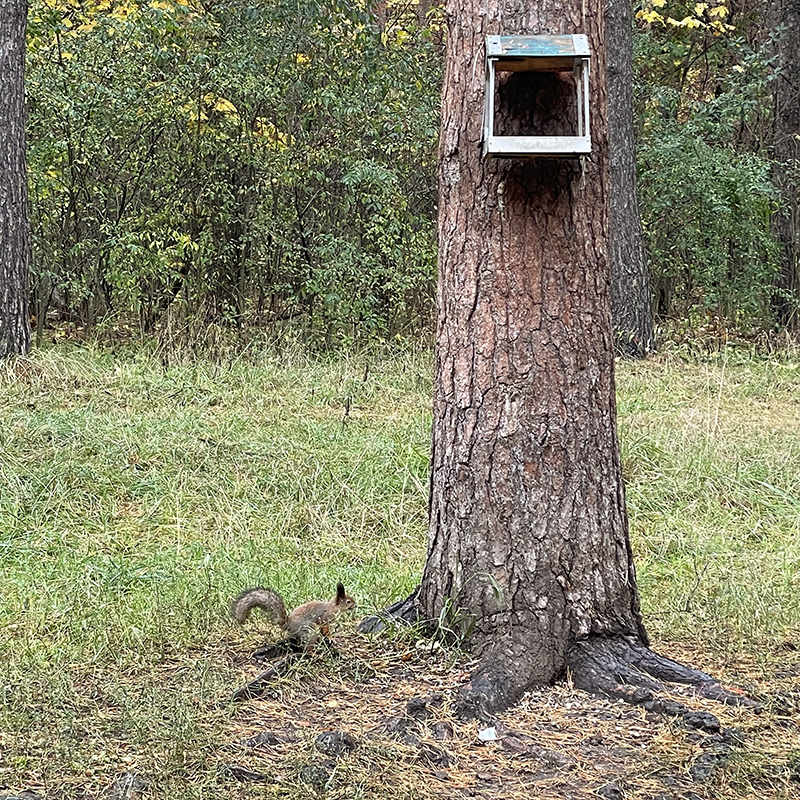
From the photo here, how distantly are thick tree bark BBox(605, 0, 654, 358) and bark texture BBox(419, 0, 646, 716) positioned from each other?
8135mm

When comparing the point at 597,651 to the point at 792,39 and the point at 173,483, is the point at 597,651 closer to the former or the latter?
the point at 173,483

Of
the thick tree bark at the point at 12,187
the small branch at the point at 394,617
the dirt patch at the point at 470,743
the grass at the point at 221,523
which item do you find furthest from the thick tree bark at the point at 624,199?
the dirt patch at the point at 470,743

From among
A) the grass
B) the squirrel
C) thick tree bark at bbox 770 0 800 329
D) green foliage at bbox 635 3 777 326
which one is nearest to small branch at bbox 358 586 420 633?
the squirrel

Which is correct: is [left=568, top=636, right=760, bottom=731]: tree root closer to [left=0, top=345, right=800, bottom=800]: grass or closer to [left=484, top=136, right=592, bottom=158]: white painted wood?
[left=0, top=345, right=800, bottom=800]: grass

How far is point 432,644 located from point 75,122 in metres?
8.82

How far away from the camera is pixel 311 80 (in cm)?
1162

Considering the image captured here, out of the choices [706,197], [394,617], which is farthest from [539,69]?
[706,197]

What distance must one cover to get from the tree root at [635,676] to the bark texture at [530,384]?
→ 0.18ft

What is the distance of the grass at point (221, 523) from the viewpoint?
142 inches

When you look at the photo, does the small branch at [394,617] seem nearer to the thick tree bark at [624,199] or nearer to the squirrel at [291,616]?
the squirrel at [291,616]

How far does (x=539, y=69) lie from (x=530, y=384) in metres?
1.04

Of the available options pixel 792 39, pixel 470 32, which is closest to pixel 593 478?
pixel 470 32

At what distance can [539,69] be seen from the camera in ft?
11.8

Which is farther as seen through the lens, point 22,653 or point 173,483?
point 173,483
